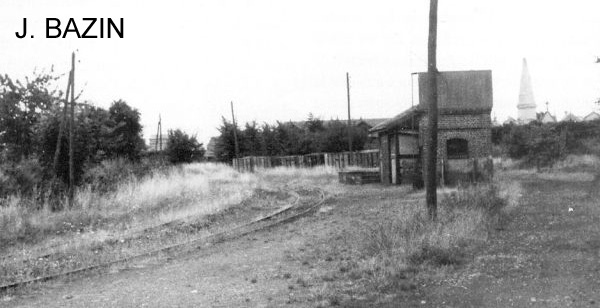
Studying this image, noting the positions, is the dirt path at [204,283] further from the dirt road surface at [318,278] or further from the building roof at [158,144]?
the building roof at [158,144]

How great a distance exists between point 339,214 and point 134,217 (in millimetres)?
5859

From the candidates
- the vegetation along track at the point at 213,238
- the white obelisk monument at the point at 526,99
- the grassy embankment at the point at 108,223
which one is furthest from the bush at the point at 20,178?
the white obelisk monument at the point at 526,99

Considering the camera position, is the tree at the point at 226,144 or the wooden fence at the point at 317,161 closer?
the wooden fence at the point at 317,161

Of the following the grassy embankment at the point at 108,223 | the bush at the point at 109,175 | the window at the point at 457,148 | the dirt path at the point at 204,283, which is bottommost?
the dirt path at the point at 204,283

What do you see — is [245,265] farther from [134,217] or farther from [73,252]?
[134,217]

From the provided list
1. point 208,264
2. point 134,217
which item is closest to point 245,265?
point 208,264

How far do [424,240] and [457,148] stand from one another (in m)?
18.1

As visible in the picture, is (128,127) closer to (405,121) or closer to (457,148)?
(405,121)

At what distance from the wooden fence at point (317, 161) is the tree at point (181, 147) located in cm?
Result: 522

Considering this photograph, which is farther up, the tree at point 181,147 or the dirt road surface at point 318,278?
the tree at point 181,147

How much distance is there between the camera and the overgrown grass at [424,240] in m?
8.63

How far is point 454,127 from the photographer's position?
2709 cm

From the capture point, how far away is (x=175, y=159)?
61688mm

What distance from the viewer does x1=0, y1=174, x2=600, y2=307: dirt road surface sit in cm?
702
